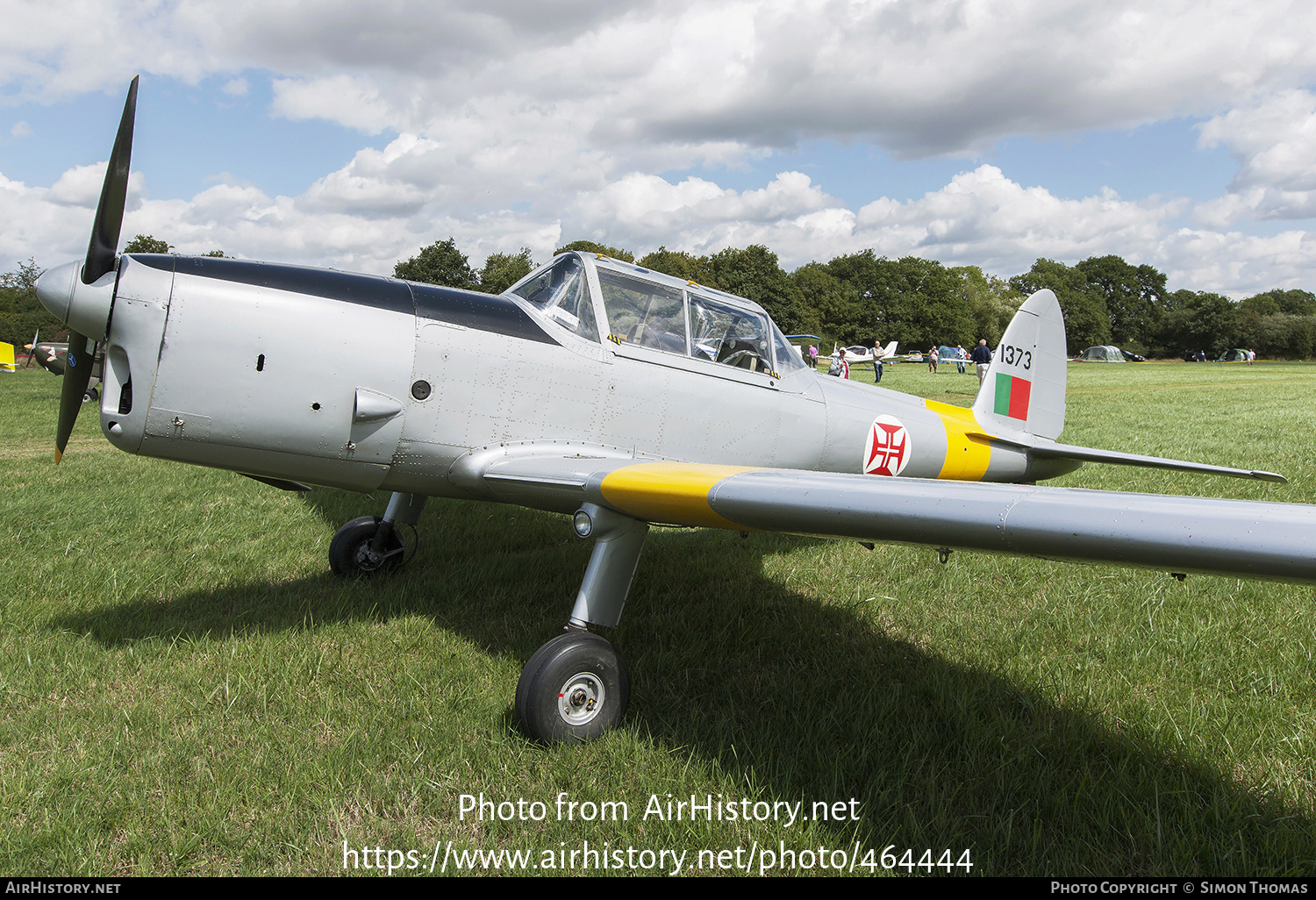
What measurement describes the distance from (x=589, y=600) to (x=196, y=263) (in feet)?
8.24

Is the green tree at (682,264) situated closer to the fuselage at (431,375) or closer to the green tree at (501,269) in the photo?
the green tree at (501,269)

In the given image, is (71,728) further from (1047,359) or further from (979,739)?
(1047,359)

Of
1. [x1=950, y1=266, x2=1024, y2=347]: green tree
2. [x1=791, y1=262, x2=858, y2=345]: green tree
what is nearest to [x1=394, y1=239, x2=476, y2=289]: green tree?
[x1=791, y1=262, x2=858, y2=345]: green tree

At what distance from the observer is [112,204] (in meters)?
3.37

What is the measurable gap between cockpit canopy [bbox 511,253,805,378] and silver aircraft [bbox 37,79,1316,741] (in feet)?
0.05

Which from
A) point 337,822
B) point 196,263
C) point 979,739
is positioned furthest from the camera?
point 196,263

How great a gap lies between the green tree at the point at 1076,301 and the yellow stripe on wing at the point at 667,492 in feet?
346

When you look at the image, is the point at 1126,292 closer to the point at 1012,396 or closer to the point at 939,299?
the point at 939,299

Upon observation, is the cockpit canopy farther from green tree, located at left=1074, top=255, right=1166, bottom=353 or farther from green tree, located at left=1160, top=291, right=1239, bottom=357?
green tree, located at left=1074, top=255, right=1166, bottom=353

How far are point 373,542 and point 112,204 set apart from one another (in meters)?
2.58

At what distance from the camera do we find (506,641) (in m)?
3.97

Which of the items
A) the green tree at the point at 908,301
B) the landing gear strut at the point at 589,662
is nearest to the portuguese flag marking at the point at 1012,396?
the landing gear strut at the point at 589,662

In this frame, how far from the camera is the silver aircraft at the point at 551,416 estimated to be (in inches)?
92.5

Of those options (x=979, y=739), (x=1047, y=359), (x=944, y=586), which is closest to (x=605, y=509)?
(x=979, y=739)
